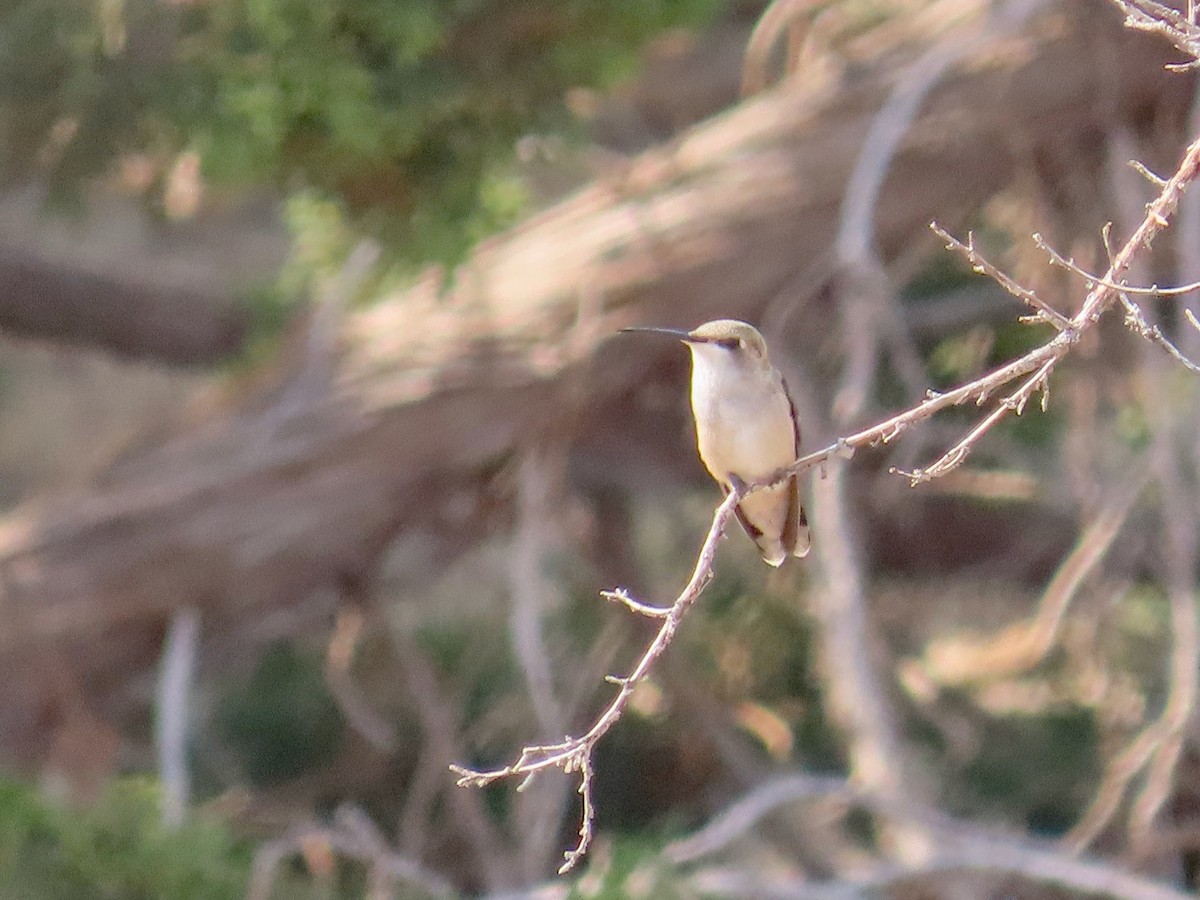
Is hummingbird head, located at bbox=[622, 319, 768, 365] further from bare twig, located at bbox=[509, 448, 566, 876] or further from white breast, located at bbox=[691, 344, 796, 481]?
bare twig, located at bbox=[509, 448, 566, 876]

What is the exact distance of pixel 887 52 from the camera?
15.9 feet

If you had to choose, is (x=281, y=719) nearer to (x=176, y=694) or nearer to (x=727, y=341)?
(x=176, y=694)

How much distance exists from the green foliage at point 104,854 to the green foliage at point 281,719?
2347 millimetres

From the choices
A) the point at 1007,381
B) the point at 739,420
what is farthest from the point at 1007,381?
the point at 739,420

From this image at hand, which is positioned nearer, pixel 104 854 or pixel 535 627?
pixel 104 854

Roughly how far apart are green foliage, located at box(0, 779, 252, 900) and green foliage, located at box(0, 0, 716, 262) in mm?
1493

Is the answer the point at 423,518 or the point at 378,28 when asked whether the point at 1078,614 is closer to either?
the point at 423,518

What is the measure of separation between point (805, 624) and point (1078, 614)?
3.17 feet

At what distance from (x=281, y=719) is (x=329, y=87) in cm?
314

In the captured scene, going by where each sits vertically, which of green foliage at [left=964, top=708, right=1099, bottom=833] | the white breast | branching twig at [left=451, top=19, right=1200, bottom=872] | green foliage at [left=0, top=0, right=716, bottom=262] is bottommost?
green foliage at [left=964, top=708, right=1099, bottom=833]

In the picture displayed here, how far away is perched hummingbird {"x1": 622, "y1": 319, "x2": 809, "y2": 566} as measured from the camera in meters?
3.11

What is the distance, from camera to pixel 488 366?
463cm

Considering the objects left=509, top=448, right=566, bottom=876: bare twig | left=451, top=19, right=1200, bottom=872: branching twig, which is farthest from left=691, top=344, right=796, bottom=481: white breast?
left=509, top=448, right=566, bottom=876: bare twig

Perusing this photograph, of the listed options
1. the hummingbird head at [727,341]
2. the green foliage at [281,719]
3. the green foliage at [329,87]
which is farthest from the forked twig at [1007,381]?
the green foliage at [281,719]
